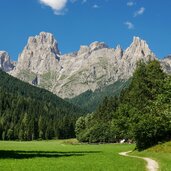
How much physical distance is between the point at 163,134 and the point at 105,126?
72607 millimetres

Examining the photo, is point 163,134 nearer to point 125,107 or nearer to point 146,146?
point 146,146

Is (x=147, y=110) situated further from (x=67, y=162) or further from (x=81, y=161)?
(x=67, y=162)

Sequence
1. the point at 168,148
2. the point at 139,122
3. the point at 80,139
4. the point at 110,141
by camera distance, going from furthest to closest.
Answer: the point at 80,139, the point at 110,141, the point at 139,122, the point at 168,148

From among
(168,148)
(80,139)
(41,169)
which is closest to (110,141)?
(80,139)

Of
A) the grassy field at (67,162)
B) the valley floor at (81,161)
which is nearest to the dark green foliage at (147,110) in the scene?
the valley floor at (81,161)

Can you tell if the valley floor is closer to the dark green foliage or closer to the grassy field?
the grassy field

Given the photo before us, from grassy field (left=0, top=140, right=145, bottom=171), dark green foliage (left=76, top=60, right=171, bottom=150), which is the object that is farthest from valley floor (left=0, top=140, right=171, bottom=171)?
dark green foliage (left=76, top=60, right=171, bottom=150)

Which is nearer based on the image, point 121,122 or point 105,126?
point 121,122

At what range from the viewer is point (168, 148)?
62594mm

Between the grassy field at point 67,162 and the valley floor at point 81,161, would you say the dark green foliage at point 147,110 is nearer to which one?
the valley floor at point 81,161

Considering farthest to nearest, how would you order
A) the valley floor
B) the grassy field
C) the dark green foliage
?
the dark green foliage < the valley floor < the grassy field

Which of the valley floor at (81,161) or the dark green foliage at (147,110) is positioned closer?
the valley floor at (81,161)

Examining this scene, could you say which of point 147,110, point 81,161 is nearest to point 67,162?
point 81,161

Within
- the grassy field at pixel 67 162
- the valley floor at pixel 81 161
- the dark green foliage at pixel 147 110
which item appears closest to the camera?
the grassy field at pixel 67 162
